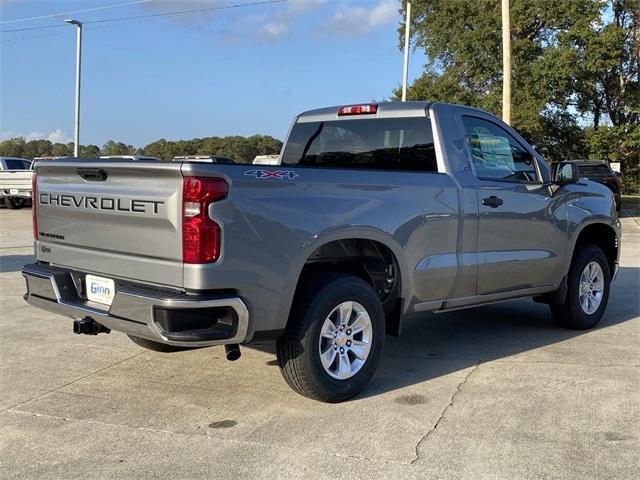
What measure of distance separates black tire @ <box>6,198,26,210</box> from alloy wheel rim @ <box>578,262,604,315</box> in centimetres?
2243

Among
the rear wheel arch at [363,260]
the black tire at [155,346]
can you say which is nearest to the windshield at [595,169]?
the rear wheel arch at [363,260]

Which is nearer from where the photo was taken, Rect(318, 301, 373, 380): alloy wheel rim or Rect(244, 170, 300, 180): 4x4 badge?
Rect(244, 170, 300, 180): 4x4 badge

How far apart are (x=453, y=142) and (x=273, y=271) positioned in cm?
210

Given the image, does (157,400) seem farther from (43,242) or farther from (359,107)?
(359,107)

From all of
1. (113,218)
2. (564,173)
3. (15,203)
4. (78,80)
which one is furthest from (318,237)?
(78,80)

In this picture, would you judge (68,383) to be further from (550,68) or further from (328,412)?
(550,68)

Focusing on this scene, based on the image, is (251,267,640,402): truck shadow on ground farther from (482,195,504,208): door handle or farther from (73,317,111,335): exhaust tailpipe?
(73,317,111,335): exhaust tailpipe

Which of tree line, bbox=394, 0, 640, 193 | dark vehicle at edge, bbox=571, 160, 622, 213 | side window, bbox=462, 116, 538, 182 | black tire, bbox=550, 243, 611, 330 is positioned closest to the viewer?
side window, bbox=462, 116, 538, 182

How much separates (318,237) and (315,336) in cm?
63

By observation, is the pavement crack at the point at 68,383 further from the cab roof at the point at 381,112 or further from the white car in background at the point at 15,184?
the white car in background at the point at 15,184

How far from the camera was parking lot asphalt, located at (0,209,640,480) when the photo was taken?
3.58 meters

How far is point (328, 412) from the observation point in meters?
4.36

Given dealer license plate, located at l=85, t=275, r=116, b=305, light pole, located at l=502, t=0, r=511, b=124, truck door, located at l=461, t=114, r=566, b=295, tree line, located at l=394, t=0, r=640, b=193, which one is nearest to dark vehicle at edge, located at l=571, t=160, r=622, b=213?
light pole, located at l=502, t=0, r=511, b=124

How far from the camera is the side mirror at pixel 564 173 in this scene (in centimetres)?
608
